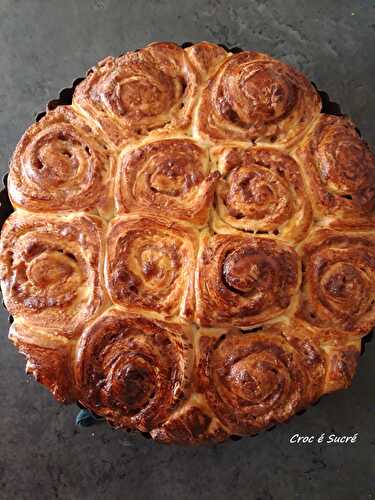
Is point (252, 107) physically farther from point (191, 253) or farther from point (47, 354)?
point (47, 354)

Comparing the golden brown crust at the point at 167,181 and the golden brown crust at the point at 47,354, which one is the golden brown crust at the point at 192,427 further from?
the golden brown crust at the point at 167,181

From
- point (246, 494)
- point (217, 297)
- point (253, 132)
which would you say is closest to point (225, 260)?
point (217, 297)

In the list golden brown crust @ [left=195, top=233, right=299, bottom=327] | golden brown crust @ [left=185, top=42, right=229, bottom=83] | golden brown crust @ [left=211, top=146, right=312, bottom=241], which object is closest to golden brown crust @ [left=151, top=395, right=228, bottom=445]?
golden brown crust @ [left=195, top=233, right=299, bottom=327]

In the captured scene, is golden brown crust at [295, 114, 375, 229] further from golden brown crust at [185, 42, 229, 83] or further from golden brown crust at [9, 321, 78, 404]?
golden brown crust at [9, 321, 78, 404]

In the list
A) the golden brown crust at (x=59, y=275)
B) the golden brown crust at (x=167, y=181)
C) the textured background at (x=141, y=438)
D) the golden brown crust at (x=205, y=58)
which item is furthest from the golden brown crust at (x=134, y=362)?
the golden brown crust at (x=205, y=58)

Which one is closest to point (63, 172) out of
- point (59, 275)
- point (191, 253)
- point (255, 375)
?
point (59, 275)

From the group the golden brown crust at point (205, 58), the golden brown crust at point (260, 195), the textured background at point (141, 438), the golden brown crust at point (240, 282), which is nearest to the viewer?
the golden brown crust at point (240, 282)

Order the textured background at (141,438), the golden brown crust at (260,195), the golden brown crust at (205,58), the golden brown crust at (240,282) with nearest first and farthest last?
the golden brown crust at (240,282) < the golden brown crust at (260,195) < the golden brown crust at (205,58) < the textured background at (141,438)
